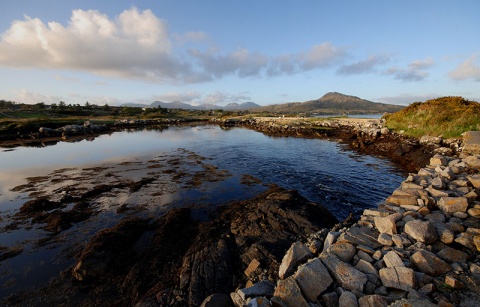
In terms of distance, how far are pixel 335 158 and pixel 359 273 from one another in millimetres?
24101

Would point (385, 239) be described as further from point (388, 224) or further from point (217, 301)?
point (217, 301)

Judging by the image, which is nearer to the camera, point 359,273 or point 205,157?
point 359,273

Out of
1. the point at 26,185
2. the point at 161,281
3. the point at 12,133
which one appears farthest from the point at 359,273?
the point at 12,133

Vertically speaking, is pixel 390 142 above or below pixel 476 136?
below

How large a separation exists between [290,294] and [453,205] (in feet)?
23.5

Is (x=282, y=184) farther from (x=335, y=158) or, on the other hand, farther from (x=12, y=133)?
(x=12, y=133)

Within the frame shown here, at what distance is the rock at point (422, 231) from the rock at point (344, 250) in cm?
189

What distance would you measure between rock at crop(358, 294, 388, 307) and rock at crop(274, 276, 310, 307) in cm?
116

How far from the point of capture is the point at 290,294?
5.08m

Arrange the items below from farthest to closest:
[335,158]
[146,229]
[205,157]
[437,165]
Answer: [205,157], [335,158], [437,165], [146,229]

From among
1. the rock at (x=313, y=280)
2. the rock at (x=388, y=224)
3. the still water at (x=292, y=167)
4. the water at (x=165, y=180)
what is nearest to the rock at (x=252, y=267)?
the rock at (x=313, y=280)

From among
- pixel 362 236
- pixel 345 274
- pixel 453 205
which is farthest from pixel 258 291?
pixel 453 205

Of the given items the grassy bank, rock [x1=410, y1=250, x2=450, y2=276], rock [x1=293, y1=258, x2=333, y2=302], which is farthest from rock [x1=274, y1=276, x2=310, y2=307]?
the grassy bank

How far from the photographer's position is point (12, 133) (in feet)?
165
